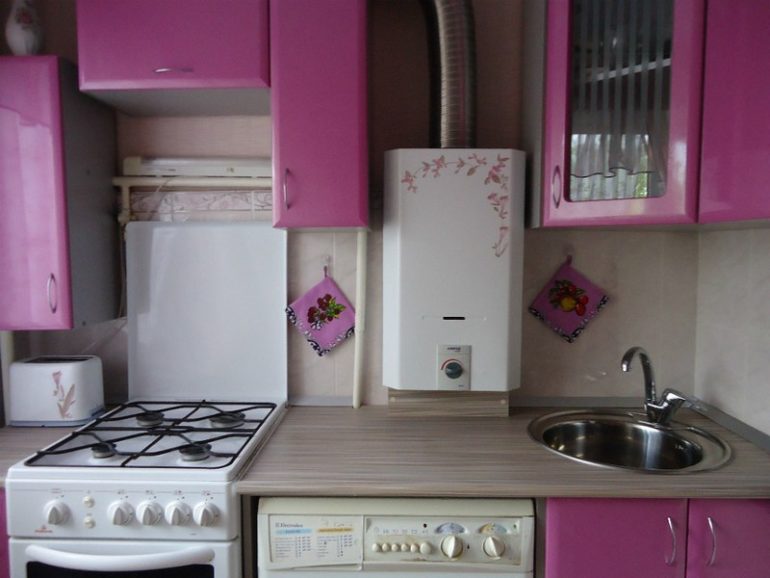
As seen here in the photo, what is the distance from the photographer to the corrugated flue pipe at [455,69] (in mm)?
1493

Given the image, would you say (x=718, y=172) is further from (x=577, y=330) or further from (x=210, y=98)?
(x=210, y=98)

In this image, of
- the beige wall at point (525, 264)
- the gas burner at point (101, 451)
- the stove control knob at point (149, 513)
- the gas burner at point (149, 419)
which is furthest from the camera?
the beige wall at point (525, 264)

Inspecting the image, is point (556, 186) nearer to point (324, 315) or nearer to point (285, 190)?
point (285, 190)

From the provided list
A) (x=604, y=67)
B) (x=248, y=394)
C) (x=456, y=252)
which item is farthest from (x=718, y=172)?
(x=248, y=394)

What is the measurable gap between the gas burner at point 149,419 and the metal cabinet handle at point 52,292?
0.39m

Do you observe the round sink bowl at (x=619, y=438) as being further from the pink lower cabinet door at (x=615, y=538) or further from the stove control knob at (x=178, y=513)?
the stove control knob at (x=178, y=513)

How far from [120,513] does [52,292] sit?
25.8 inches

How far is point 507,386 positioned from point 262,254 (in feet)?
2.93

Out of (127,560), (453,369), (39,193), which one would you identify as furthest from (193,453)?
(39,193)

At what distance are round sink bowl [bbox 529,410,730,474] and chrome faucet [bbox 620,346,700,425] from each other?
3cm

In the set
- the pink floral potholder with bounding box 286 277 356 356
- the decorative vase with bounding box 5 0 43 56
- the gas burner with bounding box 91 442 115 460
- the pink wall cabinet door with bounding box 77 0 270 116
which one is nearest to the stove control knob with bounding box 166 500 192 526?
the gas burner with bounding box 91 442 115 460

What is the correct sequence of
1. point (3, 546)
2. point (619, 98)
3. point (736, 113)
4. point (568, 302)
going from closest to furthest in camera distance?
point (736, 113), point (3, 546), point (619, 98), point (568, 302)

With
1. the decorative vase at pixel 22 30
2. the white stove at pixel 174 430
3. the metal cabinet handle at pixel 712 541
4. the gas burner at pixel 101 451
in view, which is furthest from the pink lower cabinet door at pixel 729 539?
the decorative vase at pixel 22 30

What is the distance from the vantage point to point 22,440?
1456 millimetres
